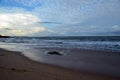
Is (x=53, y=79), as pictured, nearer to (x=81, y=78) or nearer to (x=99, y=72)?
(x=81, y=78)

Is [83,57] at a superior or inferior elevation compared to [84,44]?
inferior

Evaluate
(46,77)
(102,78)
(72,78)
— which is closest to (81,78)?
(72,78)

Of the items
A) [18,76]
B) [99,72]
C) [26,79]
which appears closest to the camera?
[26,79]

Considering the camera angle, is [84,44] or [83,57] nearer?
[83,57]

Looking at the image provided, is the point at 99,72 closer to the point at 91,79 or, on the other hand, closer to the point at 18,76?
the point at 91,79

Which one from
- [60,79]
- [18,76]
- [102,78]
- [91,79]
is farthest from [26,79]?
[102,78]

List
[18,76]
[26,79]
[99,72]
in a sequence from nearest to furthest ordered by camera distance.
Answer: [26,79] < [18,76] < [99,72]

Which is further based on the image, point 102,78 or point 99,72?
point 99,72

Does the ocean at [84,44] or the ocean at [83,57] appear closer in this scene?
the ocean at [83,57]

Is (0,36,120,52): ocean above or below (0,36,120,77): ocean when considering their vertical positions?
above

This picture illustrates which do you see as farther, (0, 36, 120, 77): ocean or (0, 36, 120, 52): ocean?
(0, 36, 120, 52): ocean

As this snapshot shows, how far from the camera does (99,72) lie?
712 centimetres

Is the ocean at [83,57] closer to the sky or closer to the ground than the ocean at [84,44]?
closer to the ground

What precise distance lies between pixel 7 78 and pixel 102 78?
3.04 m
